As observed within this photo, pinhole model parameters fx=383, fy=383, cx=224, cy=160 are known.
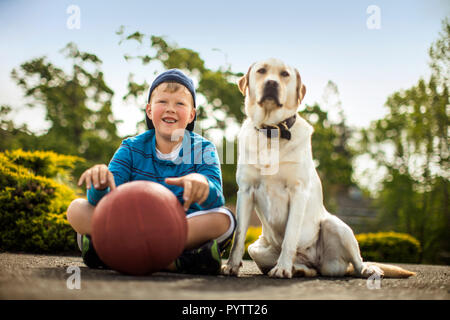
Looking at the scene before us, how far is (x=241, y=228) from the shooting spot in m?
3.54

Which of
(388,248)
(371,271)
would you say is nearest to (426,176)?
(388,248)

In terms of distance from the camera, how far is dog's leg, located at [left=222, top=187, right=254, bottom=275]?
11.2 ft

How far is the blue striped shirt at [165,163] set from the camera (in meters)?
3.58

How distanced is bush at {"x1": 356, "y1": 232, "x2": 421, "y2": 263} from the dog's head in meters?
6.61

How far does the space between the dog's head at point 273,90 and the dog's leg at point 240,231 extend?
746 millimetres

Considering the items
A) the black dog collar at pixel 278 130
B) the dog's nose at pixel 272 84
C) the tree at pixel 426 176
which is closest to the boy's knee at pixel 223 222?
the black dog collar at pixel 278 130

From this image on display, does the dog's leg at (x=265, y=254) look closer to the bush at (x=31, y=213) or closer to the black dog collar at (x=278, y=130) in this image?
the black dog collar at (x=278, y=130)

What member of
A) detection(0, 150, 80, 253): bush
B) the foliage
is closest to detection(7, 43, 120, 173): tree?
the foliage

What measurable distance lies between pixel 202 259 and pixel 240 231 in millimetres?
513

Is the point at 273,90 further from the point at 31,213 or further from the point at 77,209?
the point at 31,213

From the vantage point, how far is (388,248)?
9.27 meters
